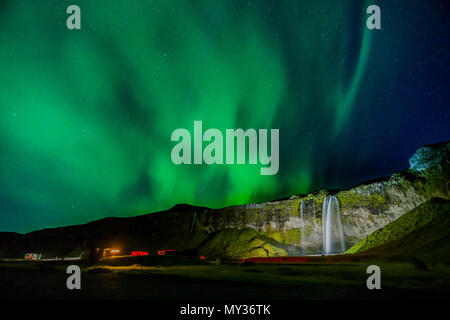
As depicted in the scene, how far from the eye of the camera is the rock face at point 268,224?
280 feet

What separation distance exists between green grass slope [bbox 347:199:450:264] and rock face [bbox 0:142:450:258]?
30.8 feet

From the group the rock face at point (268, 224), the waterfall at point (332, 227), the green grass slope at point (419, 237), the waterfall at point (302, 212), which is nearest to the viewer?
the green grass slope at point (419, 237)

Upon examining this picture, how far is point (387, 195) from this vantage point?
90750mm

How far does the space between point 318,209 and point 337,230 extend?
9889 mm

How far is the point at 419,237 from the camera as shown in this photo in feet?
191

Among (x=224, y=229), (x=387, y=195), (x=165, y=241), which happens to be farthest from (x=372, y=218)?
(x=165, y=241)

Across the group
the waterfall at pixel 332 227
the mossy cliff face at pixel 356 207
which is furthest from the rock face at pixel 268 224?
the waterfall at pixel 332 227

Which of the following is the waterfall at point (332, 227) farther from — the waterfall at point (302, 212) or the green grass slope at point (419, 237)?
the green grass slope at point (419, 237)

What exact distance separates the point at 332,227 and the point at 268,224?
25.7 meters

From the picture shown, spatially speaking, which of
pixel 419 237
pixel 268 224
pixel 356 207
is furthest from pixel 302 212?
pixel 419 237

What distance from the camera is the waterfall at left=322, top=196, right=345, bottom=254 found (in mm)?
97444

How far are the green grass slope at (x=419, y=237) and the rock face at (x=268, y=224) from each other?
9.39m
